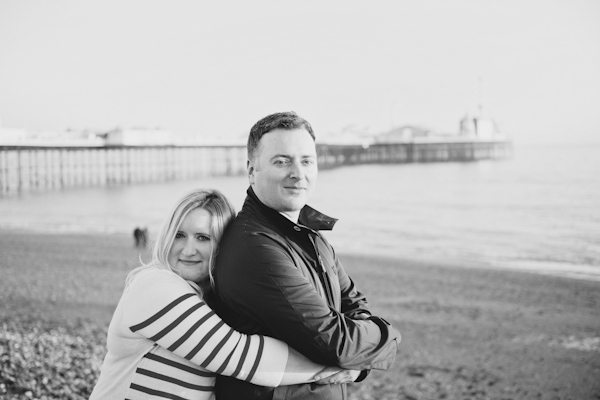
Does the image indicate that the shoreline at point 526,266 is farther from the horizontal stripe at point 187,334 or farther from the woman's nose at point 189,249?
the horizontal stripe at point 187,334

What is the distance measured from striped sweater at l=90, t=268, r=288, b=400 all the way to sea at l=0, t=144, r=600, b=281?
12.9ft

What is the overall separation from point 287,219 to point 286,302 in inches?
12.7

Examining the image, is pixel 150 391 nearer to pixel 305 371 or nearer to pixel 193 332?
pixel 193 332

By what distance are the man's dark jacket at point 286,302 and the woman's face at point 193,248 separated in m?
0.08

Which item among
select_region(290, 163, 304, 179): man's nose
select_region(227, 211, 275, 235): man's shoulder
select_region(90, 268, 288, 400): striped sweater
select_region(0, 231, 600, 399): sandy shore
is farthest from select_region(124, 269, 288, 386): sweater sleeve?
select_region(0, 231, 600, 399): sandy shore

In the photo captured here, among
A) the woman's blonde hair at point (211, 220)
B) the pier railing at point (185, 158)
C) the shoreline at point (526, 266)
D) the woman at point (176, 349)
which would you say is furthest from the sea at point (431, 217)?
the pier railing at point (185, 158)

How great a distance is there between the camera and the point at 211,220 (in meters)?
1.95

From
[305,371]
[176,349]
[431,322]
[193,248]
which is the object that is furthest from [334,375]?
[431,322]

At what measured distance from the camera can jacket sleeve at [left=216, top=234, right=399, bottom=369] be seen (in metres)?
1.69

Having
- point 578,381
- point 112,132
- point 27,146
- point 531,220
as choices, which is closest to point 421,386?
point 578,381

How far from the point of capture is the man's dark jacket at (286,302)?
170 cm

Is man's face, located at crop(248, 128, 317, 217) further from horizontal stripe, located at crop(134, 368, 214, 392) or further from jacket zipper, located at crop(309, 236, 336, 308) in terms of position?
horizontal stripe, located at crop(134, 368, 214, 392)

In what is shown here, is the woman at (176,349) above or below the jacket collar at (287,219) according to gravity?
below

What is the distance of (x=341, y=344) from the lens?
1748mm
